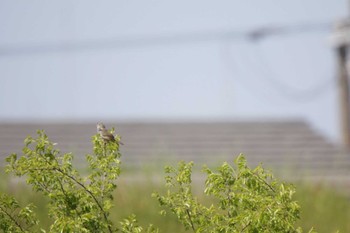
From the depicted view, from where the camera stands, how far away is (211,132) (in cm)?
2478

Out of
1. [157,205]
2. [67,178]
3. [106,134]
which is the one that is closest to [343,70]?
[157,205]

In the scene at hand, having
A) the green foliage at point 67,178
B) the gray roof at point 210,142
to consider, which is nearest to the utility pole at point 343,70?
the gray roof at point 210,142

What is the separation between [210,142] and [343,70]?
611 centimetres

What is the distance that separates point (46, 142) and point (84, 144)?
53.3 feet

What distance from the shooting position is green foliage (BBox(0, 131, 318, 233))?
299 inches

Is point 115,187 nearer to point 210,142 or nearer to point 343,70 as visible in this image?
point 210,142

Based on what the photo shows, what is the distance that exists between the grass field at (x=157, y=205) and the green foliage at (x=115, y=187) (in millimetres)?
4394

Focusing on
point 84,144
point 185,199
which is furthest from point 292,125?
point 185,199

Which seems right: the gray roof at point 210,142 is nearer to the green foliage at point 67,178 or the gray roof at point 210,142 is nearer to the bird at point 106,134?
the green foliage at point 67,178

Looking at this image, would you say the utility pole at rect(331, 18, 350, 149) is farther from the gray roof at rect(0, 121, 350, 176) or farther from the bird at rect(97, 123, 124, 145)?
the bird at rect(97, 123, 124, 145)

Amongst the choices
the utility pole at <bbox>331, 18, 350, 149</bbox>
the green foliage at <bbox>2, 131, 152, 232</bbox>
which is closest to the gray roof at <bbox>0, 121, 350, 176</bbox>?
the utility pole at <bbox>331, 18, 350, 149</bbox>

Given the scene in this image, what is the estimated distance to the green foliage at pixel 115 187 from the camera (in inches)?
299

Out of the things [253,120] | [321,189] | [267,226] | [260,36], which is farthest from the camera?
[260,36]

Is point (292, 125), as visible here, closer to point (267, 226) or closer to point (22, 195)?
point (22, 195)
